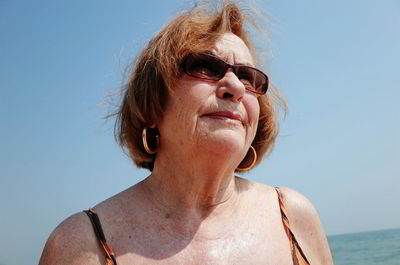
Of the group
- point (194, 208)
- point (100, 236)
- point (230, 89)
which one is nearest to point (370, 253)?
point (194, 208)

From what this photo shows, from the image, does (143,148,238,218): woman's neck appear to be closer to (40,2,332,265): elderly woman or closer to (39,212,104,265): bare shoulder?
(40,2,332,265): elderly woman

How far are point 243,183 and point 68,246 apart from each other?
3.85 feet

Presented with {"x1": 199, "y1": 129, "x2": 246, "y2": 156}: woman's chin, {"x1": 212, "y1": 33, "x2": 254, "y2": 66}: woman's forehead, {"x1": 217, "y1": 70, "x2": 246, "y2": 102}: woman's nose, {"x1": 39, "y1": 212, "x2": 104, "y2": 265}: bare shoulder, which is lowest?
{"x1": 39, "y1": 212, "x2": 104, "y2": 265}: bare shoulder

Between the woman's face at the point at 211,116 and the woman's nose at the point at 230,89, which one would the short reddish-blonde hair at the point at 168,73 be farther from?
the woman's nose at the point at 230,89

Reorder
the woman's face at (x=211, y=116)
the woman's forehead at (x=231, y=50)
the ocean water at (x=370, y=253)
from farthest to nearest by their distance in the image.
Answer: the ocean water at (x=370, y=253)
the woman's forehead at (x=231, y=50)
the woman's face at (x=211, y=116)

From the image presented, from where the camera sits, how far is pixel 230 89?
2.05 metres

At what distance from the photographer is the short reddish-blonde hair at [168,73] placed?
2148mm

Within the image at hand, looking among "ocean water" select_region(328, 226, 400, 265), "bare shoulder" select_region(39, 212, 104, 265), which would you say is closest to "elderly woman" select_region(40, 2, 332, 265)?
"bare shoulder" select_region(39, 212, 104, 265)

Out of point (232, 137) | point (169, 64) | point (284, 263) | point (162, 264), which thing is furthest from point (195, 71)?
point (284, 263)

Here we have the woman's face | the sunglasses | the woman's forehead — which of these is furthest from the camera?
the woman's forehead

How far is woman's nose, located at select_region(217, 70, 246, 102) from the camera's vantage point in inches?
80.4

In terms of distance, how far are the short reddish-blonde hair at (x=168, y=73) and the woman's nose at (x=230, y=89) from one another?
9.3 inches

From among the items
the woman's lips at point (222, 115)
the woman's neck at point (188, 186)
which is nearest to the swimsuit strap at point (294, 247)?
the woman's neck at point (188, 186)

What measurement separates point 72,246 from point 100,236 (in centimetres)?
13
